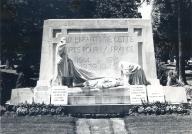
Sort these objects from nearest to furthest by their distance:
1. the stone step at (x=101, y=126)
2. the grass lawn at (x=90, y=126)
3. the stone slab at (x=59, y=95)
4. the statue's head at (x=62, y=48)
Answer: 1. the grass lawn at (x=90, y=126)
2. the stone step at (x=101, y=126)
3. the stone slab at (x=59, y=95)
4. the statue's head at (x=62, y=48)

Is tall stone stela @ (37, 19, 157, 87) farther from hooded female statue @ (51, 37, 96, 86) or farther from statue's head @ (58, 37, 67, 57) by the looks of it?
statue's head @ (58, 37, 67, 57)

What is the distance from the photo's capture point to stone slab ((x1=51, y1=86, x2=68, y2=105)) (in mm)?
18344

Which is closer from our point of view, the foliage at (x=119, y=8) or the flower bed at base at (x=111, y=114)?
the flower bed at base at (x=111, y=114)

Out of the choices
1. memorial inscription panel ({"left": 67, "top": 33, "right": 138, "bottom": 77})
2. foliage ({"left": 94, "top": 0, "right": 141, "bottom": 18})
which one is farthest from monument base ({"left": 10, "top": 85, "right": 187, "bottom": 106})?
foliage ({"left": 94, "top": 0, "right": 141, "bottom": 18})

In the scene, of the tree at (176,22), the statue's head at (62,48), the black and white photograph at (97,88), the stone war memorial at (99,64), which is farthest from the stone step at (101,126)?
the tree at (176,22)

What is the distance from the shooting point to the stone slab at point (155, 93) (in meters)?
18.9

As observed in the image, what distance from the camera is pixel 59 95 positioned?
61.0 ft

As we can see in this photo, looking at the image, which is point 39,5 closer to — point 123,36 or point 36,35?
point 36,35

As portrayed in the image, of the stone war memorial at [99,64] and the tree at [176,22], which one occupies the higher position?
the tree at [176,22]

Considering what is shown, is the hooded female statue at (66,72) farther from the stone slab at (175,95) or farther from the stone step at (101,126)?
the stone step at (101,126)

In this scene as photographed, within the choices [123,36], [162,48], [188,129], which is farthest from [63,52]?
[162,48]

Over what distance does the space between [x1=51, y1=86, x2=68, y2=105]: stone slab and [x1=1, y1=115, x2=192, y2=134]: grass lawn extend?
2235 mm

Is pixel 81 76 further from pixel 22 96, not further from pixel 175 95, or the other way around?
pixel 175 95

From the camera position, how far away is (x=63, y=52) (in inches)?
741
